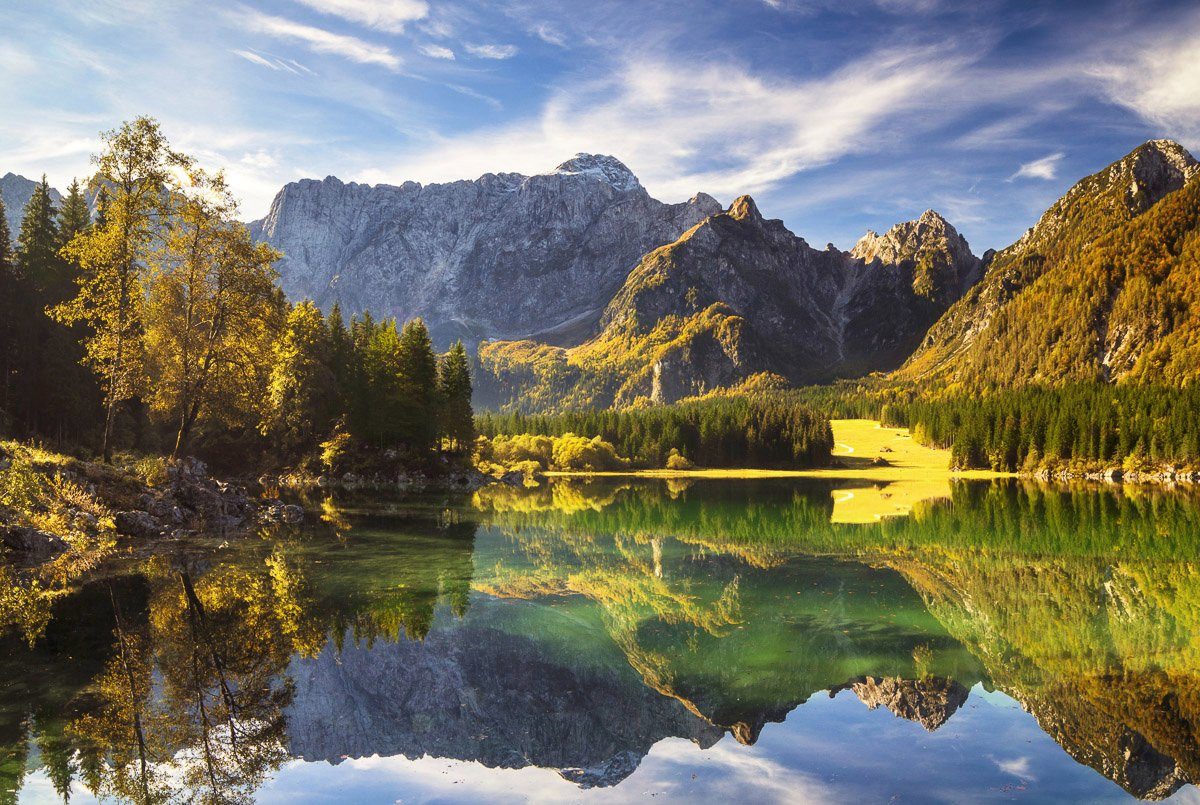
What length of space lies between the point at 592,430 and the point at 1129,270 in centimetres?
16072

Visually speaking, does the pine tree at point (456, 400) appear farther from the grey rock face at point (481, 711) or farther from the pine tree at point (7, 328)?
the grey rock face at point (481, 711)

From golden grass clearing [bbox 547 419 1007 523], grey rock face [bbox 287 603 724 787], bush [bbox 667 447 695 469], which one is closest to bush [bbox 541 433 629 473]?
golden grass clearing [bbox 547 419 1007 523]

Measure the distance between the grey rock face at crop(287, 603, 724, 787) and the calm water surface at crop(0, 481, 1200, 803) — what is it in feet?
0.24

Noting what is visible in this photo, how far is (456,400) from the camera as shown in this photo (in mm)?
92500

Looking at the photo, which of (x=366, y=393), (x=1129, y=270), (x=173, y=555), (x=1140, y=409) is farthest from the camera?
(x=1129, y=270)

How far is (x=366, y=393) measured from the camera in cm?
8319

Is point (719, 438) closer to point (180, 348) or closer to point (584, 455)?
point (584, 455)

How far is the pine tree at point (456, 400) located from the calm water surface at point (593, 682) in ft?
188

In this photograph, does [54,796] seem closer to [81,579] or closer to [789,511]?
[81,579]

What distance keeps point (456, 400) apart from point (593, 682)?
77.9 meters

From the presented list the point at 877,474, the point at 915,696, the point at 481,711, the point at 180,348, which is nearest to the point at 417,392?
the point at 180,348

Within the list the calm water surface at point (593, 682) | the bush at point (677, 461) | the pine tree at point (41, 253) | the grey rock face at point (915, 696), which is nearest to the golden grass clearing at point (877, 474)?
the bush at point (677, 461)

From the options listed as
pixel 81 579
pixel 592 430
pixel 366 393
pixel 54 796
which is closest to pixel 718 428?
pixel 592 430

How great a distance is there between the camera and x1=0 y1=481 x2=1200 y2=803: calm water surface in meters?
12.2
